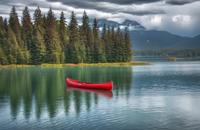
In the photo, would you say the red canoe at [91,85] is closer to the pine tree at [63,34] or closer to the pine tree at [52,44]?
the pine tree at [52,44]

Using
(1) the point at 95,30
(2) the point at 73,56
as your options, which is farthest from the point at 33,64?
(1) the point at 95,30

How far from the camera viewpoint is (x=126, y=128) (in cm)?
3781

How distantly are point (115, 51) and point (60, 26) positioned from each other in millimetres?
27481

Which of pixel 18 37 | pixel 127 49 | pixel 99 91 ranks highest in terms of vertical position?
pixel 18 37

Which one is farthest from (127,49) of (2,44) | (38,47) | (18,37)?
(2,44)

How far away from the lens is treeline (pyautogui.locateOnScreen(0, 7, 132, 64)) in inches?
6137

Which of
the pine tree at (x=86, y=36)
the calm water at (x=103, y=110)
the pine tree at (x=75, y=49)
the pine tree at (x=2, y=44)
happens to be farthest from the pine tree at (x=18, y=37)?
the calm water at (x=103, y=110)

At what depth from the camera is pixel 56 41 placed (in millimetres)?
161125

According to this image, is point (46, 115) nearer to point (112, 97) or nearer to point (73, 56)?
point (112, 97)

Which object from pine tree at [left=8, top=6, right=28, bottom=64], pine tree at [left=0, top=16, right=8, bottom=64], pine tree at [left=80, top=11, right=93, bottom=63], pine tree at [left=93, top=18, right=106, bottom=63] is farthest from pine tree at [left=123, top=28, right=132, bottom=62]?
pine tree at [left=0, top=16, right=8, bottom=64]

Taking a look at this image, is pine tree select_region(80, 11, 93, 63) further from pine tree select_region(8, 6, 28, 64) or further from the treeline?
pine tree select_region(8, 6, 28, 64)

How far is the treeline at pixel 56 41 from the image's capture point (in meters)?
156

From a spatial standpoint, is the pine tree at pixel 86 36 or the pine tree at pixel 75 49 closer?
the pine tree at pixel 75 49

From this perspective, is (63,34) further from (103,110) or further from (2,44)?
(103,110)
